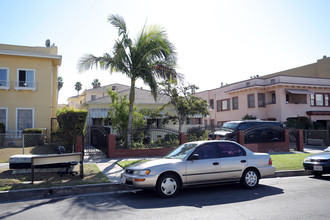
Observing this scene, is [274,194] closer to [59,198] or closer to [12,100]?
[59,198]

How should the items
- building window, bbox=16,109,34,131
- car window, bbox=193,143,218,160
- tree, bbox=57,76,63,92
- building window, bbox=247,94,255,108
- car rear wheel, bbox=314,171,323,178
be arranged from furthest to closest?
tree, bbox=57,76,63,92 < building window, bbox=247,94,255,108 < building window, bbox=16,109,34,131 < car rear wheel, bbox=314,171,323,178 < car window, bbox=193,143,218,160

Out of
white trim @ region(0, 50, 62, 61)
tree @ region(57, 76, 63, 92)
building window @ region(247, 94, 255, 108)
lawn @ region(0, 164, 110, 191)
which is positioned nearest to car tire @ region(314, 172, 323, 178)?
lawn @ region(0, 164, 110, 191)

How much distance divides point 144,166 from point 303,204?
3.88 meters

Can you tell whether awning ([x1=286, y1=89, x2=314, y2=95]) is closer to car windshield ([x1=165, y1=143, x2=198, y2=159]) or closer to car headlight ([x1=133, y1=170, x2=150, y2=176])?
car windshield ([x1=165, y1=143, x2=198, y2=159])

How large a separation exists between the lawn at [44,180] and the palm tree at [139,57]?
6137 mm

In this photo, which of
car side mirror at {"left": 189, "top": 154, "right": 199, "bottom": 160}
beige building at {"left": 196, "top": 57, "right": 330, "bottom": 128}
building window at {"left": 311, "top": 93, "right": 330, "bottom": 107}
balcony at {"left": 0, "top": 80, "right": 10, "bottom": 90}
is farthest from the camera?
building window at {"left": 311, "top": 93, "right": 330, "bottom": 107}

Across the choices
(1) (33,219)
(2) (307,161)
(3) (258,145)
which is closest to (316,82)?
(3) (258,145)

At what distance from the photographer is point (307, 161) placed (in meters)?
10.4

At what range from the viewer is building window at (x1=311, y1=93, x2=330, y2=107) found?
103 ft

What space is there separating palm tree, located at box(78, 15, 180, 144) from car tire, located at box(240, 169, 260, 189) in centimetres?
863

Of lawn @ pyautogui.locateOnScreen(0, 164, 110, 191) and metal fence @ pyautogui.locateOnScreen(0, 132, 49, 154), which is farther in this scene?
metal fence @ pyautogui.locateOnScreen(0, 132, 49, 154)

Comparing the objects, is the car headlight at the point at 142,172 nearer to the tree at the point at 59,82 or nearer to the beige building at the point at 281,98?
the beige building at the point at 281,98

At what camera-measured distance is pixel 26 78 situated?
21000 millimetres

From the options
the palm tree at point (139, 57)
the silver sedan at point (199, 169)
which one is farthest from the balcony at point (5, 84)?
the silver sedan at point (199, 169)
